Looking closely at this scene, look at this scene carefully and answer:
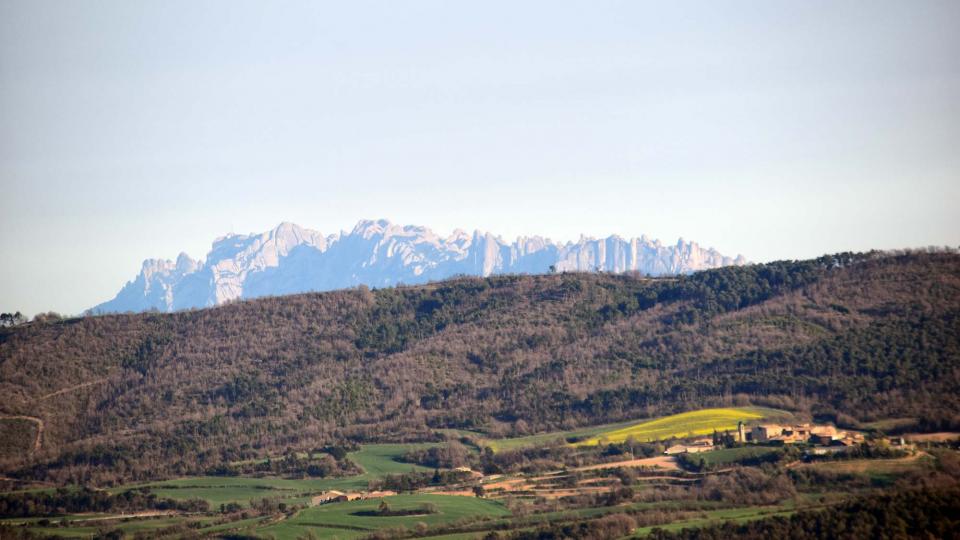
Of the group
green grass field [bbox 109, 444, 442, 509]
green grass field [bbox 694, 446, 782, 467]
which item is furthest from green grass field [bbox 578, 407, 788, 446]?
green grass field [bbox 109, 444, 442, 509]

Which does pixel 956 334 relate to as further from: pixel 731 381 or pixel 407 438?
pixel 407 438

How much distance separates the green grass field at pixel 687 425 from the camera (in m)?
137

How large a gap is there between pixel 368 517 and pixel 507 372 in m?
65.8

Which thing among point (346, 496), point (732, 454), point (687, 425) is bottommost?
point (346, 496)

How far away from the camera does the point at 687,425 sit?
140000 millimetres

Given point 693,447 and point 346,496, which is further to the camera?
point 693,447

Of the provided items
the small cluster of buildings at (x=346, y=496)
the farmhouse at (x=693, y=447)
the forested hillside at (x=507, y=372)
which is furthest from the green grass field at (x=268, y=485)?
the farmhouse at (x=693, y=447)

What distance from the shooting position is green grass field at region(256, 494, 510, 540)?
112 metres

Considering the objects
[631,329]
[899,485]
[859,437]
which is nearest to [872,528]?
[899,485]

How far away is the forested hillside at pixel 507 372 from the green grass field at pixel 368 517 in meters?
36.6

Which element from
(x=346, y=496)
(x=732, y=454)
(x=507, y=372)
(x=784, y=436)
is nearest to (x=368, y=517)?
(x=346, y=496)

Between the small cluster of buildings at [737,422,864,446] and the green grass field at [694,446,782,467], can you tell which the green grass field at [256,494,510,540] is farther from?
the small cluster of buildings at [737,422,864,446]

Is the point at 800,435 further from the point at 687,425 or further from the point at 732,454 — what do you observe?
the point at 687,425

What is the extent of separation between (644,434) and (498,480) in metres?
18.7
